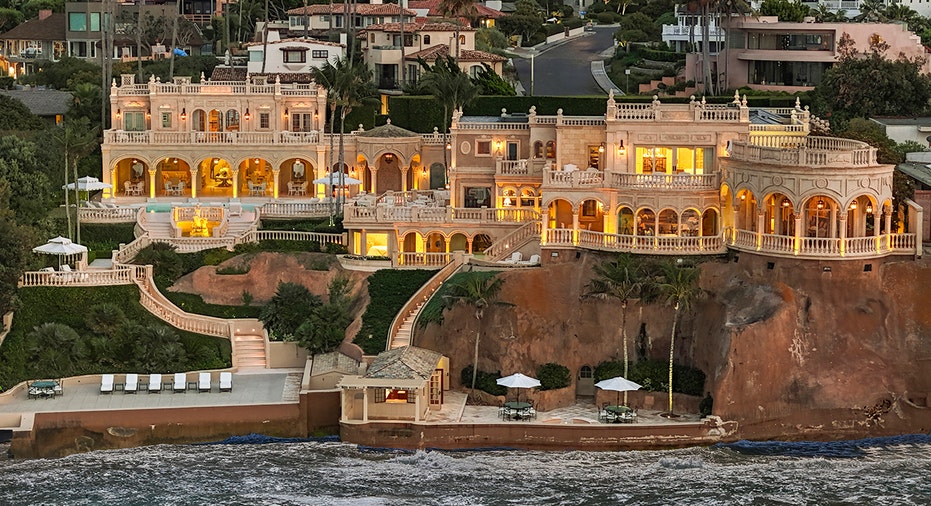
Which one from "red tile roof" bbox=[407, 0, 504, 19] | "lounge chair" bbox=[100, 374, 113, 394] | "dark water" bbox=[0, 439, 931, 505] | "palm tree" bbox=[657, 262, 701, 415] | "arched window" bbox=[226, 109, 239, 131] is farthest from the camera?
"red tile roof" bbox=[407, 0, 504, 19]

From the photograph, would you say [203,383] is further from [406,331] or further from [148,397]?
[406,331]

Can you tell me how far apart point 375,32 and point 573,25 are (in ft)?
130

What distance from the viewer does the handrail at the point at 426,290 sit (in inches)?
3743

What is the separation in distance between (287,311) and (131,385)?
28.9 feet

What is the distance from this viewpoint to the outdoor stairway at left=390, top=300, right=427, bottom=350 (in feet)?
308

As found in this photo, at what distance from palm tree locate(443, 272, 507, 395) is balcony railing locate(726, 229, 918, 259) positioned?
36.7 feet

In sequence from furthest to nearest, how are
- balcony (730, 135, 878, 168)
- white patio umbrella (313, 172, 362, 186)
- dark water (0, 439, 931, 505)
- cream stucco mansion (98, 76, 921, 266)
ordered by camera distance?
1. white patio umbrella (313, 172, 362, 186)
2. cream stucco mansion (98, 76, 921, 266)
3. balcony (730, 135, 878, 168)
4. dark water (0, 439, 931, 505)

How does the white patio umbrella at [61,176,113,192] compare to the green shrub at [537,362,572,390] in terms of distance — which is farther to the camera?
the white patio umbrella at [61,176,113,192]

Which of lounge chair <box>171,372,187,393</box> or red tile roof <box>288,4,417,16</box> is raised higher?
red tile roof <box>288,4,417,16</box>

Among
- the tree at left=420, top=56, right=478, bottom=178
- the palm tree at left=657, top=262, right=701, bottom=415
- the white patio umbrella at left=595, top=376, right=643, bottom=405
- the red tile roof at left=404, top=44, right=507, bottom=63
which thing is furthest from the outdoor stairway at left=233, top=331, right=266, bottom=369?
the red tile roof at left=404, top=44, right=507, bottom=63

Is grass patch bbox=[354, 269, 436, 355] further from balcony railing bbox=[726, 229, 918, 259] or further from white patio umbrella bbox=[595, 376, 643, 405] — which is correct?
balcony railing bbox=[726, 229, 918, 259]

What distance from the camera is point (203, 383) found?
91.4 m

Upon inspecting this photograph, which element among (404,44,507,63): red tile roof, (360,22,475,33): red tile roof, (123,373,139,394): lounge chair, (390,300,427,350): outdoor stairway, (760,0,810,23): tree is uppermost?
(760,0,810,23): tree

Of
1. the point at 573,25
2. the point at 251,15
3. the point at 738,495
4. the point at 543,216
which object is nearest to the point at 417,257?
the point at 543,216
